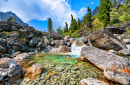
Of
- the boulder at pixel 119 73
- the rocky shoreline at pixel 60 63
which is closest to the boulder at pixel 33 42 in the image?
the rocky shoreline at pixel 60 63

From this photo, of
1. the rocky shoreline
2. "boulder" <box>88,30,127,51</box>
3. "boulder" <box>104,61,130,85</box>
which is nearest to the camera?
"boulder" <box>104,61,130,85</box>

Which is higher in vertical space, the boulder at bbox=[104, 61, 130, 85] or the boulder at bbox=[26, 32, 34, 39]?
the boulder at bbox=[26, 32, 34, 39]

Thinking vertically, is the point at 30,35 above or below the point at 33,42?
above

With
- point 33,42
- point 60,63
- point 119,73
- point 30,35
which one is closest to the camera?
point 119,73

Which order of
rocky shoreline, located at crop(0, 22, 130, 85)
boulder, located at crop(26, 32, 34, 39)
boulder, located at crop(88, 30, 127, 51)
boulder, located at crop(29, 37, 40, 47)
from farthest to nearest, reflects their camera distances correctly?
1. boulder, located at crop(26, 32, 34, 39)
2. boulder, located at crop(29, 37, 40, 47)
3. boulder, located at crop(88, 30, 127, 51)
4. rocky shoreline, located at crop(0, 22, 130, 85)

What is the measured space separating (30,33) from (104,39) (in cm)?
1531

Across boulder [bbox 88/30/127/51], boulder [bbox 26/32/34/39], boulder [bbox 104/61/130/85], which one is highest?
boulder [bbox 26/32/34/39]

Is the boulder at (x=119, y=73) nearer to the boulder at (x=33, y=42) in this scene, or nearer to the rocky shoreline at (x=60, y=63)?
the rocky shoreline at (x=60, y=63)

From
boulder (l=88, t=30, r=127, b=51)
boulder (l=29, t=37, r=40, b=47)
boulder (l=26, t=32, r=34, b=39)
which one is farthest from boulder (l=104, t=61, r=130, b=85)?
boulder (l=26, t=32, r=34, b=39)

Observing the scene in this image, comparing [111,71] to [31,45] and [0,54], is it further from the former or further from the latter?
[31,45]

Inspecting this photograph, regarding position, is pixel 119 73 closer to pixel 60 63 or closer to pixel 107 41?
pixel 60 63

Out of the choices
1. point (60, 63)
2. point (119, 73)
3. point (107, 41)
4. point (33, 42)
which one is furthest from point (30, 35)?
point (107, 41)

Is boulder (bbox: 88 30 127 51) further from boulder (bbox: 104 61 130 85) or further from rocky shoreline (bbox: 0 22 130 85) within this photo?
boulder (bbox: 104 61 130 85)

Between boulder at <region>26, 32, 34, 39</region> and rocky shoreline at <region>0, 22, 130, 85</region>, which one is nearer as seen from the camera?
rocky shoreline at <region>0, 22, 130, 85</region>
